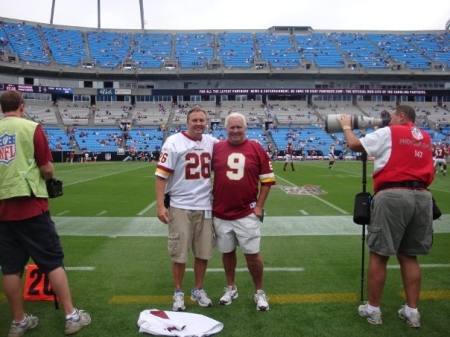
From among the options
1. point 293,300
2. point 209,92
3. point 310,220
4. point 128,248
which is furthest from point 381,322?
point 209,92

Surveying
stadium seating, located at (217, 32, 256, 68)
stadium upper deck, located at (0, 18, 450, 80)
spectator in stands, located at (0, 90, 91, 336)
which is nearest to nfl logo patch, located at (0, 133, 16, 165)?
spectator in stands, located at (0, 90, 91, 336)

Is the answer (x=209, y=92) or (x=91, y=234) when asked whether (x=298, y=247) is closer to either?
(x=91, y=234)

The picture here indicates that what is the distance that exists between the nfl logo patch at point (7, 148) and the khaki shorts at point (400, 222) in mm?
3054

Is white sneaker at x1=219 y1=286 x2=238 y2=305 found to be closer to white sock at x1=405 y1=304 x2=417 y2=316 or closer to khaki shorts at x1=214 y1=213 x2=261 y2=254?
khaki shorts at x1=214 y1=213 x2=261 y2=254

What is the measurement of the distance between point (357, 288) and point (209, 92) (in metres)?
53.4

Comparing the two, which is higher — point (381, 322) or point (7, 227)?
point (7, 227)

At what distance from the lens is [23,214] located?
3.42 meters

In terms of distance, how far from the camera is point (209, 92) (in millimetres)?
56625

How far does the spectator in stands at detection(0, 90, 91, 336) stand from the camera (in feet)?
11.2

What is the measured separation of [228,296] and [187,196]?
1063 mm

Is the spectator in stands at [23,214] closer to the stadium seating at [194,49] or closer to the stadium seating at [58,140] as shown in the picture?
the stadium seating at [58,140]

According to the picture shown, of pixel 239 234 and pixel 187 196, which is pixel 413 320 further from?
pixel 187 196

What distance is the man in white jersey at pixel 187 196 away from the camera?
13.4 ft

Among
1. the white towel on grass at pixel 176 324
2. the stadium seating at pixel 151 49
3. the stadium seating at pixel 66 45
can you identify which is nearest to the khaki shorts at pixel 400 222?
the white towel on grass at pixel 176 324
